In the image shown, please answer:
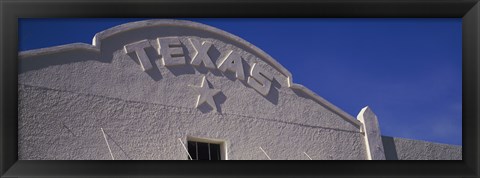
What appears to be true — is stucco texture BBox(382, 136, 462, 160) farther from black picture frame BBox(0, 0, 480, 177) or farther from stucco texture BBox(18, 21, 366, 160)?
black picture frame BBox(0, 0, 480, 177)

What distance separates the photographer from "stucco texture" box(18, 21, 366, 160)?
387 inches

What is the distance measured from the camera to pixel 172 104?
11000mm

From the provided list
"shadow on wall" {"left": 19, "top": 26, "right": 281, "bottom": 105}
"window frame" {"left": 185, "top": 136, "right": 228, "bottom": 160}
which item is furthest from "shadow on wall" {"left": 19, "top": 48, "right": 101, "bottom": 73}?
"window frame" {"left": 185, "top": 136, "right": 228, "bottom": 160}

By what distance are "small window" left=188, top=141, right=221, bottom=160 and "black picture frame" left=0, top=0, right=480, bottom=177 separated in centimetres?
541

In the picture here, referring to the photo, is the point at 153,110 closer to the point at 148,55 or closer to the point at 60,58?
the point at 148,55

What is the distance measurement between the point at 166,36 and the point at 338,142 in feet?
11.9

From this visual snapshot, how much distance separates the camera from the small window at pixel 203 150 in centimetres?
1120

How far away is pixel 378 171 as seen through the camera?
569cm

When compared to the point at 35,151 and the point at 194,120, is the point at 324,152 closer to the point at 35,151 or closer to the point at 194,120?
the point at 194,120

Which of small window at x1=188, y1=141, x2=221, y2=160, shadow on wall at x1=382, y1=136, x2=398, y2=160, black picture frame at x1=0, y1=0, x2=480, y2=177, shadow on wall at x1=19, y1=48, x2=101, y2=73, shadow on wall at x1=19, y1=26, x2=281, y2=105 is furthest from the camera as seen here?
shadow on wall at x1=382, y1=136, x2=398, y2=160
